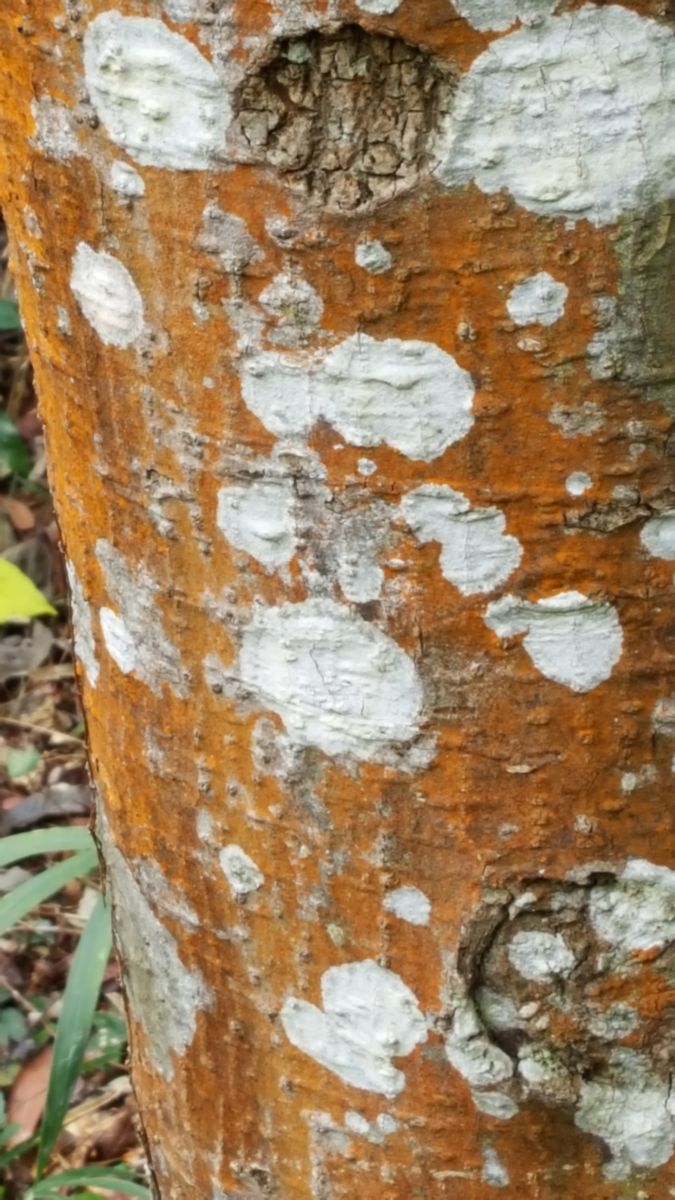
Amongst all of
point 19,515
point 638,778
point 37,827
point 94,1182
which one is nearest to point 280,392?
point 638,778

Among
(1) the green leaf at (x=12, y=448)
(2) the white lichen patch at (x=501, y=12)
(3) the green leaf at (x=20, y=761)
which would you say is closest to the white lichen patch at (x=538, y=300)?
(2) the white lichen patch at (x=501, y=12)

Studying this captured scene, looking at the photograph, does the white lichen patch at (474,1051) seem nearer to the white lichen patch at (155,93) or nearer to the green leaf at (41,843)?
the white lichen patch at (155,93)

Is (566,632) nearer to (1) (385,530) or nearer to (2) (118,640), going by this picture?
(1) (385,530)

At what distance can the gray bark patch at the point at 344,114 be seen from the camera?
662 mm

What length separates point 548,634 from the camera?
2.43 feet

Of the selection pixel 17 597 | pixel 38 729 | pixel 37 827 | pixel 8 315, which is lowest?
pixel 17 597

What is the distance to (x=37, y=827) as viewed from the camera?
7.98 ft

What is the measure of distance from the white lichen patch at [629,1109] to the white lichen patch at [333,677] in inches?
9.0

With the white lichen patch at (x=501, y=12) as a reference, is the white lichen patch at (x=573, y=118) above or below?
below

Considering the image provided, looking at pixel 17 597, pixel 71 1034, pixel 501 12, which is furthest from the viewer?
pixel 71 1034

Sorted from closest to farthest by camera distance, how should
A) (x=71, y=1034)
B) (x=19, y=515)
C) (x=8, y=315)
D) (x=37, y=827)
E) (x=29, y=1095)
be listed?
(x=71, y=1034) < (x=29, y=1095) < (x=37, y=827) < (x=8, y=315) < (x=19, y=515)

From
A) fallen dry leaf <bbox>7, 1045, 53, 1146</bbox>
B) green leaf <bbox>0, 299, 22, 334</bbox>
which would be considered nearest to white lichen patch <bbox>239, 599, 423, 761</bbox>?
fallen dry leaf <bbox>7, 1045, 53, 1146</bbox>

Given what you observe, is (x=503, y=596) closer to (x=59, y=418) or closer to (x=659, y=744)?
(x=659, y=744)

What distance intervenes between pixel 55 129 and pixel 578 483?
33 cm
